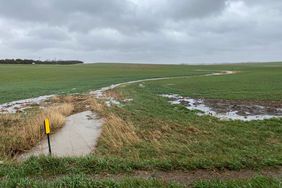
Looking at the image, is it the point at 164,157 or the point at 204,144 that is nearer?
the point at 164,157

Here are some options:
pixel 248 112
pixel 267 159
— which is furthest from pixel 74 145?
pixel 248 112

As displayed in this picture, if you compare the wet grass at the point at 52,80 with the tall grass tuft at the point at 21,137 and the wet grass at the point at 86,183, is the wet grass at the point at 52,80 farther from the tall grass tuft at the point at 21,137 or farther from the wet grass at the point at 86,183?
the wet grass at the point at 86,183

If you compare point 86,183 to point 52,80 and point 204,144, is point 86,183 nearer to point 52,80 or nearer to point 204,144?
point 204,144

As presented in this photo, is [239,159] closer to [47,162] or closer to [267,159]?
[267,159]

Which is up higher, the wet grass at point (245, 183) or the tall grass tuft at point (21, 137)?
the wet grass at point (245, 183)

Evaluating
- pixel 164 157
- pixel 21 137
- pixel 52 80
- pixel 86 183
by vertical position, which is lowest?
pixel 52 80

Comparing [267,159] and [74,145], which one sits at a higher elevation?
[267,159]

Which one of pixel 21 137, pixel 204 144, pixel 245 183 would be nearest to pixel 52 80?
pixel 21 137

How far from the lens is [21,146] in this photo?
9609mm

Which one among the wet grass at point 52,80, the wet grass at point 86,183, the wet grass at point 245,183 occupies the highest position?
the wet grass at point 245,183

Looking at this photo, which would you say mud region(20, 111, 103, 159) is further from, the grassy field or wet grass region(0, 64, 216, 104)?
wet grass region(0, 64, 216, 104)

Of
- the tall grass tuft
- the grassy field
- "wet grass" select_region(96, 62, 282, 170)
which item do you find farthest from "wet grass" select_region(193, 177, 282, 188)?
the tall grass tuft

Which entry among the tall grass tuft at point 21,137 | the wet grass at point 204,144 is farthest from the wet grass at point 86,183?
the tall grass tuft at point 21,137

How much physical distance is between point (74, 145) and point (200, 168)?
597 centimetres
